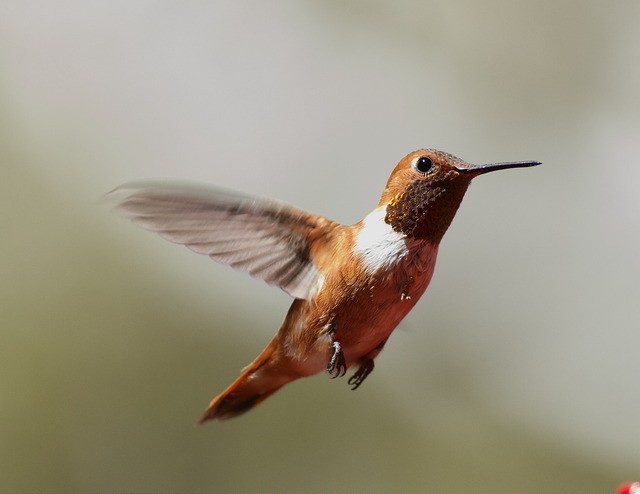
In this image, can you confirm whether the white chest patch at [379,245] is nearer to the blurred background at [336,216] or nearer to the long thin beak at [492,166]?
the long thin beak at [492,166]

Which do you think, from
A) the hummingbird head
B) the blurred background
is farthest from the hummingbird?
the blurred background

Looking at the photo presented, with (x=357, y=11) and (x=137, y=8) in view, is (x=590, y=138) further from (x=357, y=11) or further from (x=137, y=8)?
(x=137, y=8)

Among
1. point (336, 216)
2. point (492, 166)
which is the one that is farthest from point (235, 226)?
point (336, 216)

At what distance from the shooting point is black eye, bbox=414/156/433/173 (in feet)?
3.29

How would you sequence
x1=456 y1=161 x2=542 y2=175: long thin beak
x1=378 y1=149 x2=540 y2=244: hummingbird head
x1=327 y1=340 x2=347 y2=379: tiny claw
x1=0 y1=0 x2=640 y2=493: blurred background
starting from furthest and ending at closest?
x1=0 y1=0 x2=640 y2=493: blurred background
x1=327 y1=340 x2=347 y2=379: tiny claw
x1=378 y1=149 x2=540 y2=244: hummingbird head
x1=456 y1=161 x2=542 y2=175: long thin beak

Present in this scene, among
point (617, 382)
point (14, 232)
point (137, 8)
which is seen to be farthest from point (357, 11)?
point (617, 382)

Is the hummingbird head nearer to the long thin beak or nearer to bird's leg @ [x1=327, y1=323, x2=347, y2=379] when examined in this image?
the long thin beak

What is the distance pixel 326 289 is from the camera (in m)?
1.18

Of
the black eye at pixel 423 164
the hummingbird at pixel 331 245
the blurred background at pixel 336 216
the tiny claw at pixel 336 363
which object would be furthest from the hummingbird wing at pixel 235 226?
the blurred background at pixel 336 216

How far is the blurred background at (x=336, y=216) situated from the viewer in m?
3.72

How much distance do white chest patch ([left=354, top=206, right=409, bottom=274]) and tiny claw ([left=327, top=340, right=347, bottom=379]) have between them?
0.13 metres

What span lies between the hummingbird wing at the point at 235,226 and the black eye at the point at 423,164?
0.22 meters

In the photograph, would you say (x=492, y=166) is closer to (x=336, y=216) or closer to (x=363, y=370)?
(x=363, y=370)

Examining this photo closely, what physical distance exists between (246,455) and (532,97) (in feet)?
7.42
